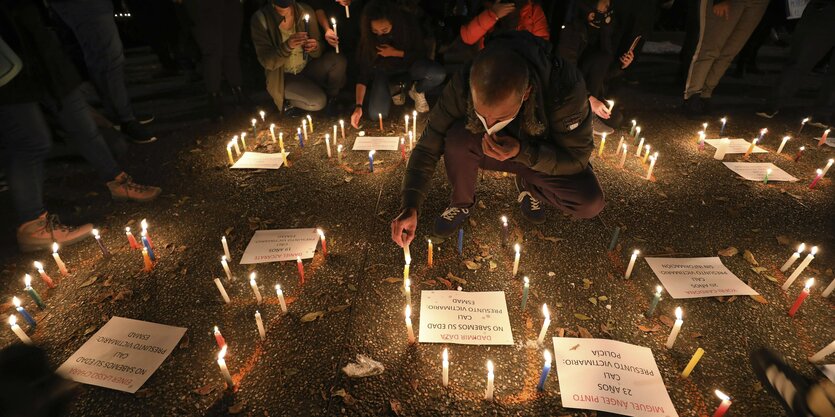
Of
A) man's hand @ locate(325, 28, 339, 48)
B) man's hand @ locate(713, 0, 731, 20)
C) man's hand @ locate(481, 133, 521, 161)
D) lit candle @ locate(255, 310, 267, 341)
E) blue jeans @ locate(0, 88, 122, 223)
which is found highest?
man's hand @ locate(713, 0, 731, 20)

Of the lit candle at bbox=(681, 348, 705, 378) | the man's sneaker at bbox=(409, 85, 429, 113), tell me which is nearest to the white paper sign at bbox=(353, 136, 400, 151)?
the man's sneaker at bbox=(409, 85, 429, 113)

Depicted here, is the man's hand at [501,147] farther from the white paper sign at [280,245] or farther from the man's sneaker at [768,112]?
the man's sneaker at [768,112]

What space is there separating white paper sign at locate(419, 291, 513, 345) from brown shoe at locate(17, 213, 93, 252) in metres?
2.92

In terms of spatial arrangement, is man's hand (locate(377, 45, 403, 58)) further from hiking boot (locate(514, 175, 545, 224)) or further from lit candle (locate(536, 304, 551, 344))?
lit candle (locate(536, 304, 551, 344))

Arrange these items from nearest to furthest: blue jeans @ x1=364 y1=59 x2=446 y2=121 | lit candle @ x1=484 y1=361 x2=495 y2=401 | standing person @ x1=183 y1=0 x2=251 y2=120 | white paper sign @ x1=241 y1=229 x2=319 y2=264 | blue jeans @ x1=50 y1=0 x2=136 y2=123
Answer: lit candle @ x1=484 y1=361 x2=495 y2=401 < white paper sign @ x1=241 y1=229 x2=319 y2=264 < blue jeans @ x1=50 y1=0 x2=136 y2=123 < standing person @ x1=183 y1=0 x2=251 y2=120 < blue jeans @ x1=364 y1=59 x2=446 y2=121

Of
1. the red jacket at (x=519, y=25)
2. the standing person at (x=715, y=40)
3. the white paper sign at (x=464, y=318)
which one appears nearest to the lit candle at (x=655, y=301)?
the white paper sign at (x=464, y=318)

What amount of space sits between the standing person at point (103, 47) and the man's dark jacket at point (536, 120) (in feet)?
12.6

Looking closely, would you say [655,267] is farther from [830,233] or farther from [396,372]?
[396,372]

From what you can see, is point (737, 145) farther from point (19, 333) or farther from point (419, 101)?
point (19, 333)

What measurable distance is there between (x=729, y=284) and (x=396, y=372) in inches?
93.3

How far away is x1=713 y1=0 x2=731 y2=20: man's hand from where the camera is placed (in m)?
4.82

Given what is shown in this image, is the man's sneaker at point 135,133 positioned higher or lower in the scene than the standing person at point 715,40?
lower

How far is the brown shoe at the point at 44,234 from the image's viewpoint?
2973 mm

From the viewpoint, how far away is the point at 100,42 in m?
4.09
